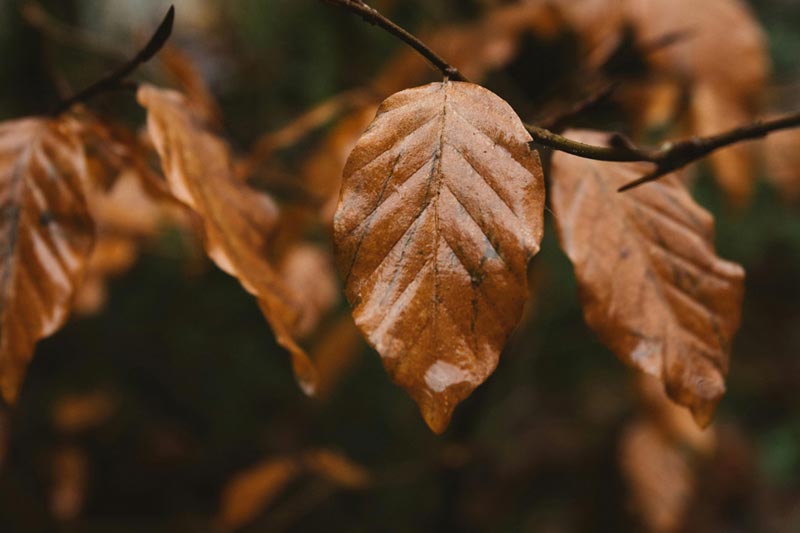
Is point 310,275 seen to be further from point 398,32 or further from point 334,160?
point 398,32

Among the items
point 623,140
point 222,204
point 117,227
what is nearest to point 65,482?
point 117,227

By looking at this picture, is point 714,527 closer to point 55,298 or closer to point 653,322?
point 653,322

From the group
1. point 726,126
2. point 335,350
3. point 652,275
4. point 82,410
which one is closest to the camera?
point 652,275

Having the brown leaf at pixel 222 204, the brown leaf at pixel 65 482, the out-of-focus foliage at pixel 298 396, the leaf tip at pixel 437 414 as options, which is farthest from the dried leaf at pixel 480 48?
the brown leaf at pixel 65 482

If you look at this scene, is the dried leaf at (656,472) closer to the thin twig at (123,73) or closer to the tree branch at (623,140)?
the tree branch at (623,140)

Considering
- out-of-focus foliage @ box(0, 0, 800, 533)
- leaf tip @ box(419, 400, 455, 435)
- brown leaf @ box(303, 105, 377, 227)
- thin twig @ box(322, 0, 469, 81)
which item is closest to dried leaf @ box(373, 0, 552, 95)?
brown leaf @ box(303, 105, 377, 227)

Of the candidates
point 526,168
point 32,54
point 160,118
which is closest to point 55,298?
point 160,118

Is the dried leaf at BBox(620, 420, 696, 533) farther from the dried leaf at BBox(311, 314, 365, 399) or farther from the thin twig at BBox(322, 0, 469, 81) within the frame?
the thin twig at BBox(322, 0, 469, 81)
